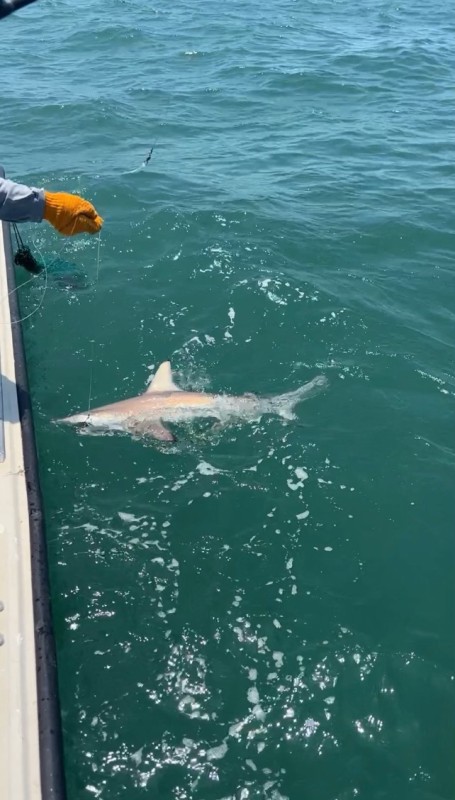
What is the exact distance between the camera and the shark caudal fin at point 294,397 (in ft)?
27.1

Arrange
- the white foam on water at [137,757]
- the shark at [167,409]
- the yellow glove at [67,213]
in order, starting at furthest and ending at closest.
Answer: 1. the shark at [167,409]
2. the yellow glove at [67,213]
3. the white foam on water at [137,757]

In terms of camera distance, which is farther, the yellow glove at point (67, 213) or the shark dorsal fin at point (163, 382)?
the shark dorsal fin at point (163, 382)

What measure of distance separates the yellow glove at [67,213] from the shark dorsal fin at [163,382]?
205 cm

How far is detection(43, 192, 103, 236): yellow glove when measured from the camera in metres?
6.71

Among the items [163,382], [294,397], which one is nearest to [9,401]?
[163,382]

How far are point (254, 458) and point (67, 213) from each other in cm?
337

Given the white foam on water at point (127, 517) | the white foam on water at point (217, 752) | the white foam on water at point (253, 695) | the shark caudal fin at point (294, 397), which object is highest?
the shark caudal fin at point (294, 397)

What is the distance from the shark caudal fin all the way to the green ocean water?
159 mm

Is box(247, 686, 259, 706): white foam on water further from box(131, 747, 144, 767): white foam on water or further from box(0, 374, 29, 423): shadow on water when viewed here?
box(0, 374, 29, 423): shadow on water

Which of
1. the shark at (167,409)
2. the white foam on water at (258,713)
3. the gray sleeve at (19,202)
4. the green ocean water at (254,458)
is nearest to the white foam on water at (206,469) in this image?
the green ocean water at (254,458)

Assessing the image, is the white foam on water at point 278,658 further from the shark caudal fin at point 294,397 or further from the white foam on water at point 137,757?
the shark caudal fin at point 294,397

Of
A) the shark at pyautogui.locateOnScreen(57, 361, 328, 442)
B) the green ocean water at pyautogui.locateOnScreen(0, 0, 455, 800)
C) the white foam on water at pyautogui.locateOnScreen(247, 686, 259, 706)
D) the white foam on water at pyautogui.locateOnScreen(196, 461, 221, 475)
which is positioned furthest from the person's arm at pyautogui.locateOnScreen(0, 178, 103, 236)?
the white foam on water at pyautogui.locateOnScreen(247, 686, 259, 706)

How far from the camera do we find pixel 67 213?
680cm

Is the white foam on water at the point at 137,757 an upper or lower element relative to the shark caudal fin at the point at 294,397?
lower
